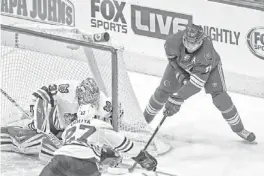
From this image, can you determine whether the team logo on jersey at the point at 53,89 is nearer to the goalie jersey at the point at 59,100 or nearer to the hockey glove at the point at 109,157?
the goalie jersey at the point at 59,100

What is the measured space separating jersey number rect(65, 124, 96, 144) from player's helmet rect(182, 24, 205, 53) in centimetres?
114

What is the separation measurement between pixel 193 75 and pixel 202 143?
61cm

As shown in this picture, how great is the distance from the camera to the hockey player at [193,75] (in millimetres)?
6598

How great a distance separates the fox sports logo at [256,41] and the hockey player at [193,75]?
0.63m

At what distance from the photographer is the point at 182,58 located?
22.0ft

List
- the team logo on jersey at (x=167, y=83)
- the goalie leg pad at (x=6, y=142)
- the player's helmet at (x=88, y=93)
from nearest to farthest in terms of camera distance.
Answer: the player's helmet at (x=88, y=93)
the goalie leg pad at (x=6, y=142)
the team logo on jersey at (x=167, y=83)

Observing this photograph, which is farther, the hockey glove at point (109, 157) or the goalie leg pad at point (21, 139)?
the goalie leg pad at point (21, 139)

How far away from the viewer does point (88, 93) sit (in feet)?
19.2

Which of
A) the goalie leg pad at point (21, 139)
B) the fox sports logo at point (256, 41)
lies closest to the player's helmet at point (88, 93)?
the goalie leg pad at point (21, 139)

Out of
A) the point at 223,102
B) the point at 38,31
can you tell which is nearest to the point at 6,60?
the point at 38,31

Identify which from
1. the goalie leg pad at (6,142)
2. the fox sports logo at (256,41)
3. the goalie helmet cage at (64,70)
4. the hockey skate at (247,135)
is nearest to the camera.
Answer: the goalie helmet cage at (64,70)

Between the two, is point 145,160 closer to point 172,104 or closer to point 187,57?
point 172,104

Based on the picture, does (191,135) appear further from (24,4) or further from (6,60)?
(24,4)

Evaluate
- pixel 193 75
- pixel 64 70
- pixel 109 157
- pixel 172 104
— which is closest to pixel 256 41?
pixel 193 75
